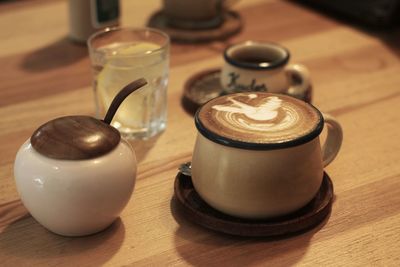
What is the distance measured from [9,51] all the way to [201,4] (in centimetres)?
43

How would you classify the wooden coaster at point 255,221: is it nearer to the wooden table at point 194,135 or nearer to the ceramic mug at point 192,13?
the wooden table at point 194,135

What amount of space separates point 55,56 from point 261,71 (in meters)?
0.48

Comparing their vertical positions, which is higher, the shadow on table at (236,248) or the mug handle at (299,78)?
the mug handle at (299,78)

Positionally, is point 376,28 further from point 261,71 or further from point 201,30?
point 261,71

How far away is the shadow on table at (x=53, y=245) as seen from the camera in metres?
0.67

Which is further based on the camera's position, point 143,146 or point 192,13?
point 192,13

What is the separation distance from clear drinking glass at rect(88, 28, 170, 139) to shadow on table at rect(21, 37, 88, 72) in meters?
0.26

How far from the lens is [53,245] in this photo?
0.69 metres

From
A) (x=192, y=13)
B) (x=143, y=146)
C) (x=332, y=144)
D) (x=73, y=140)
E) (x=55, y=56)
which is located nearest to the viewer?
(x=73, y=140)

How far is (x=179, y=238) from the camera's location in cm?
71

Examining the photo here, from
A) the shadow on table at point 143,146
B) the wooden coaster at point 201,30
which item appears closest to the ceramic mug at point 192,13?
the wooden coaster at point 201,30

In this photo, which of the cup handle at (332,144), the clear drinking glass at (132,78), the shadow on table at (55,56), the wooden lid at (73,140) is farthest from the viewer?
the shadow on table at (55,56)

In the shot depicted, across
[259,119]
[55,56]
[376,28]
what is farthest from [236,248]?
[376,28]

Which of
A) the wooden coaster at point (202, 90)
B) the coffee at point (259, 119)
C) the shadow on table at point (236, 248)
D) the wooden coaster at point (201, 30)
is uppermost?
the coffee at point (259, 119)
